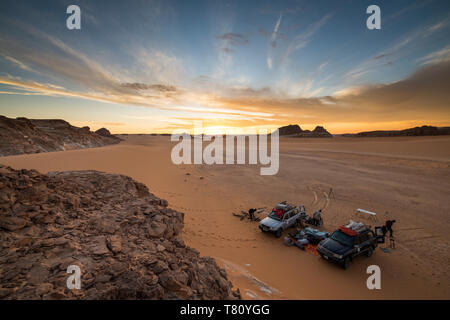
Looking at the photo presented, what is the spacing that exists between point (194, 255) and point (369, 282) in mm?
8091

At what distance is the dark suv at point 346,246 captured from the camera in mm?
9055

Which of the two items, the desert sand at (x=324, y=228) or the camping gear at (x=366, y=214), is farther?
the camping gear at (x=366, y=214)

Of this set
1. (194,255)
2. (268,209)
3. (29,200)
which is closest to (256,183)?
(268,209)

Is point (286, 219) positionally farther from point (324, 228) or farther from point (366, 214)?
point (366, 214)

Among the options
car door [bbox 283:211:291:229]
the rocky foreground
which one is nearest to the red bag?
car door [bbox 283:211:291:229]

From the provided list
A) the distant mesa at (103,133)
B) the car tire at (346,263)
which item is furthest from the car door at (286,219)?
the distant mesa at (103,133)

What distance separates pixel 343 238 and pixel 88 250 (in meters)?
11.2

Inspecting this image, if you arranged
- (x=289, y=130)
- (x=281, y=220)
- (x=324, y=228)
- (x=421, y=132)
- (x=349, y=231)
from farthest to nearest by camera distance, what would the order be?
1. (x=289, y=130)
2. (x=421, y=132)
3. (x=324, y=228)
4. (x=281, y=220)
5. (x=349, y=231)

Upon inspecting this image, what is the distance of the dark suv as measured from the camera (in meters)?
9.05

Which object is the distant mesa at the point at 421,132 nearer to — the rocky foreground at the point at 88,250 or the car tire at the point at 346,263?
the car tire at the point at 346,263

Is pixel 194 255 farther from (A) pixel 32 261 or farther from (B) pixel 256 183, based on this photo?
(B) pixel 256 183

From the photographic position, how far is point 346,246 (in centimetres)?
939

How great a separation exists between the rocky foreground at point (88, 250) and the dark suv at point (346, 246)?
586 centimetres

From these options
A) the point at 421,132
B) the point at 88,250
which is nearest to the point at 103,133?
the point at 88,250
